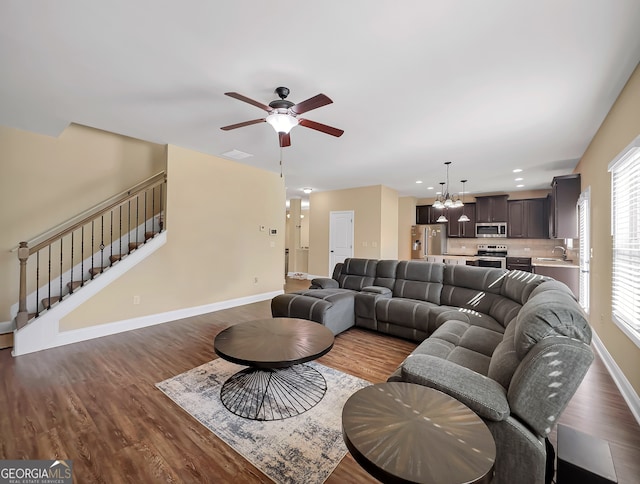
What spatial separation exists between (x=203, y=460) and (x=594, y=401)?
3106 mm

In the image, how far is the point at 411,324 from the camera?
350 cm

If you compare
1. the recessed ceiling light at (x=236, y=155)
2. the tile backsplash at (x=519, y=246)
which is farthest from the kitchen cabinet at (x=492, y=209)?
the recessed ceiling light at (x=236, y=155)

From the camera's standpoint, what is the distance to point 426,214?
A: 9211mm

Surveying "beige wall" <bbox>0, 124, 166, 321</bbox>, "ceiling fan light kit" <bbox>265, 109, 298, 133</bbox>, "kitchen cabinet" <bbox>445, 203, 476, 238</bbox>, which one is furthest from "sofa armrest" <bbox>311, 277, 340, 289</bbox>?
Result: "kitchen cabinet" <bbox>445, 203, 476, 238</bbox>

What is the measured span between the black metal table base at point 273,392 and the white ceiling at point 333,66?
2.50 meters

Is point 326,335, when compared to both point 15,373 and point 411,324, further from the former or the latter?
point 15,373

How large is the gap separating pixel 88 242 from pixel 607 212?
6.85 meters

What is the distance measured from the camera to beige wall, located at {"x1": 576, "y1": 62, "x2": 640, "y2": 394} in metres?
2.39

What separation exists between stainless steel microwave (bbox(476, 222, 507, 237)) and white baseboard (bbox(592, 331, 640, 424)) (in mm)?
4711

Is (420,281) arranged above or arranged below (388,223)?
below

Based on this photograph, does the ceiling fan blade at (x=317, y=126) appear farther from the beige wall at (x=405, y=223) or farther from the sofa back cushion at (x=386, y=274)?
the beige wall at (x=405, y=223)

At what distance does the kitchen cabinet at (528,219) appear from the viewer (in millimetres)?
7274

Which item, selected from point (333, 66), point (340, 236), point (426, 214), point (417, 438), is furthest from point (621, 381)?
point (426, 214)

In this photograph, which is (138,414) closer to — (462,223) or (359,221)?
(359,221)
